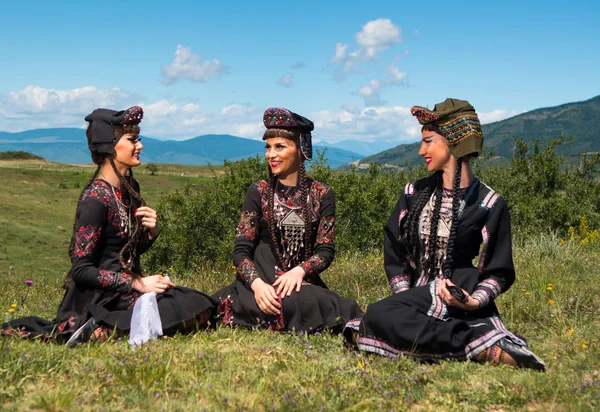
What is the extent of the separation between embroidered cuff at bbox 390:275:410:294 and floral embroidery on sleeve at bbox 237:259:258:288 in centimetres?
135

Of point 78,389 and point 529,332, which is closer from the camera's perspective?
point 78,389

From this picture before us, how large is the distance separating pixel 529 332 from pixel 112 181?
173 inches

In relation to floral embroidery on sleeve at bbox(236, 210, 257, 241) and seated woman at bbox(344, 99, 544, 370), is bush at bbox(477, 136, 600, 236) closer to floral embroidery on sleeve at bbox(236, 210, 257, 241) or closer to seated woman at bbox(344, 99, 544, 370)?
seated woman at bbox(344, 99, 544, 370)

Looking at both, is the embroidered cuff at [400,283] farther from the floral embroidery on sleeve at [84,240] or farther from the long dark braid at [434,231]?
the floral embroidery on sleeve at [84,240]

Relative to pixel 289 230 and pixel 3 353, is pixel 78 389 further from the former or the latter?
pixel 289 230

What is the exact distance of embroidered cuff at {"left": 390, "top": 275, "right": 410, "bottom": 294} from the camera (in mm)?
5379

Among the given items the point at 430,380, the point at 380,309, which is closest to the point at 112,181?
the point at 380,309

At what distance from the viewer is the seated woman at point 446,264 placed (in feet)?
15.8

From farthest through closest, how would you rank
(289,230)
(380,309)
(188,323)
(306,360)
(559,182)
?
(559,182) → (289,230) → (188,323) → (380,309) → (306,360)

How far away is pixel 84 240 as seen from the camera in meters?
5.23

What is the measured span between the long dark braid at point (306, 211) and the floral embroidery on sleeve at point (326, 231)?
105 mm

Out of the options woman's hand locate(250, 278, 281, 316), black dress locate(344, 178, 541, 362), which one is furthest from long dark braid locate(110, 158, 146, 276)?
black dress locate(344, 178, 541, 362)

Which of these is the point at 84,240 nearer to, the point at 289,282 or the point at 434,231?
the point at 289,282

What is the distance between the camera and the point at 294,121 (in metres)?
5.82
